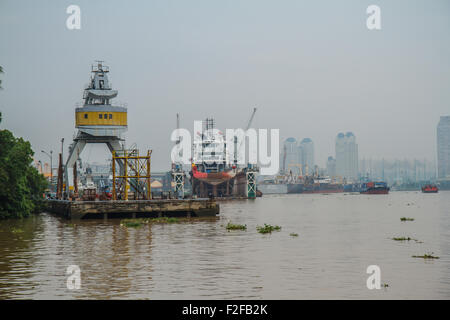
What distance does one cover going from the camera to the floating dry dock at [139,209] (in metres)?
61.5

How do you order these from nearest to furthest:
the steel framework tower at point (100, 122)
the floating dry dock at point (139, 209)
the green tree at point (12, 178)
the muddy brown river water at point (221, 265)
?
1. the muddy brown river water at point (221, 265)
2. the green tree at point (12, 178)
3. the floating dry dock at point (139, 209)
4. the steel framework tower at point (100, 122)

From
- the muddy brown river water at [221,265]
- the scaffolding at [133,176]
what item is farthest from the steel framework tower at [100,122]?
the muddy brown river water at [221,265]

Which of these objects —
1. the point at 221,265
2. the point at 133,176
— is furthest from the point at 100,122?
the point at 221,265

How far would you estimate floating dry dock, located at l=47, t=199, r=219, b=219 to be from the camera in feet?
202

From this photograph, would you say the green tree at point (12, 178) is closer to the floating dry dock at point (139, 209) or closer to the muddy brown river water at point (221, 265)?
the floating dry dock at point (139, 209)

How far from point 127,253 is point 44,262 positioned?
4.71 meters

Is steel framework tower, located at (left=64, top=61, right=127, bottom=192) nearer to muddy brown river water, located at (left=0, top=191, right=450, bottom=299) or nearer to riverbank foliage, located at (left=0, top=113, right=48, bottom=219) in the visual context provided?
riverbank foliage, located at (left=0, top=113, right=48, bottom=219)

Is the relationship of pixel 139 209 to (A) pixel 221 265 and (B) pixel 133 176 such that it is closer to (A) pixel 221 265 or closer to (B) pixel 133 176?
(B) pixel 133 176

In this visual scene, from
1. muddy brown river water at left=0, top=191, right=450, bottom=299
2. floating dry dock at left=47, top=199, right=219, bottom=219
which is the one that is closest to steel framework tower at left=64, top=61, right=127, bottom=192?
floating dry dock at left=47, top=199, right=219, bottom=219

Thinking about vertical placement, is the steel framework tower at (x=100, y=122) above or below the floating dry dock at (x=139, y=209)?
above

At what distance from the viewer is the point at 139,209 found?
203ft

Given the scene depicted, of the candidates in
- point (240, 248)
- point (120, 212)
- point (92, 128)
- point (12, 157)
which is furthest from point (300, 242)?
point (92, 128)

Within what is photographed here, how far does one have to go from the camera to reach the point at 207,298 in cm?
1959

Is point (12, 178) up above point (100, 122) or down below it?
below
